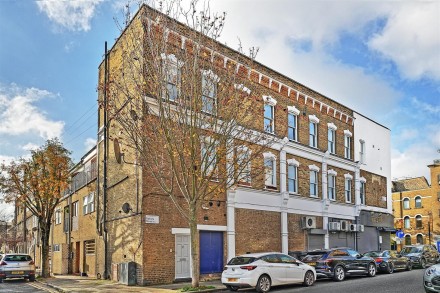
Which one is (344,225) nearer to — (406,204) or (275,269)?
(275,269)

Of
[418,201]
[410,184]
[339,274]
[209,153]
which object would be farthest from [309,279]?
[410,184]

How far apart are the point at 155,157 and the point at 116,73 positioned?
7.28m

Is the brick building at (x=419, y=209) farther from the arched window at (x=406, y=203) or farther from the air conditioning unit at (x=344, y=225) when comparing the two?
the air conditioning unit at (x=344, y=225)

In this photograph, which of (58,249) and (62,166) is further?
(58,249)

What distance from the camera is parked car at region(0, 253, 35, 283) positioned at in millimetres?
26641

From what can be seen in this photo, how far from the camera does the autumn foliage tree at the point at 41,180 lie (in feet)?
90.3

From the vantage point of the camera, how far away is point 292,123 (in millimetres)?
29156

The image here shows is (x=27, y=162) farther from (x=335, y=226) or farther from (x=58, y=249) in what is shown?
(x=335, y=226)

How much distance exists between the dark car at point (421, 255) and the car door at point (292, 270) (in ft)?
45.7

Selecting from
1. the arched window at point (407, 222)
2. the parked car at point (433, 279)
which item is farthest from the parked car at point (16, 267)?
the arched window at point (407, 222)

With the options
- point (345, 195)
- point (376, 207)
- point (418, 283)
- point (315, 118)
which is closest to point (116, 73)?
point (315, 118)

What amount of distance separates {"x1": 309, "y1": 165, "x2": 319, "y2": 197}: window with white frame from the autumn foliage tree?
15008 mm

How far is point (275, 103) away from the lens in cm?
2748

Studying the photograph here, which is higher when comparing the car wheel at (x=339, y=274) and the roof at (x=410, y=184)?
the roof at (x=410, y=184)
